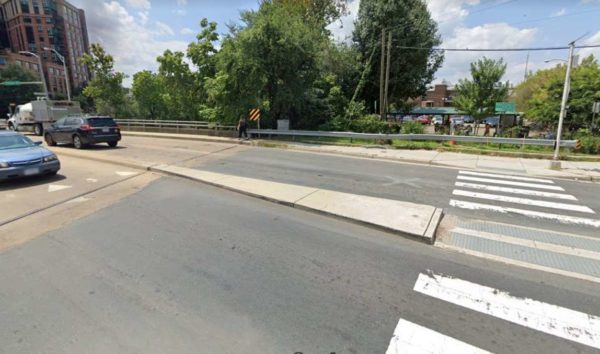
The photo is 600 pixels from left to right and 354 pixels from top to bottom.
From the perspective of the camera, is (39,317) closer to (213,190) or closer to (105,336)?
(105,336)

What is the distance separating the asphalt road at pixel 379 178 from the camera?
6219mm

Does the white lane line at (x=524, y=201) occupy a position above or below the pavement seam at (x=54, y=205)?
below

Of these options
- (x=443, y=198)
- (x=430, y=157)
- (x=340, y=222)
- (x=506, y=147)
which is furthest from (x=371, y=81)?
(x=340, y=222)

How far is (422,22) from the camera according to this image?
25891 mm

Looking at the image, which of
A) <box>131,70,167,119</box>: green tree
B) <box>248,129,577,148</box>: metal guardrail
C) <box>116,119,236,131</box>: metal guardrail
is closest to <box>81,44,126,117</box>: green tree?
<box>131,70,167,119</box>: green tree

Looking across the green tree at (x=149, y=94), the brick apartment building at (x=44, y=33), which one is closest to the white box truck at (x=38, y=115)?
the green tree at (x=149, y=94)

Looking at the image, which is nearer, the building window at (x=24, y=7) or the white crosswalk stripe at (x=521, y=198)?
the white crosswalk stripe at (x=521, y=198)

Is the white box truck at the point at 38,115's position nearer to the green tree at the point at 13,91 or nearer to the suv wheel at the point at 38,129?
the suv wheel at the point at 38,129

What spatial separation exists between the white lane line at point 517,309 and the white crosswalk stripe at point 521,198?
11.5ft

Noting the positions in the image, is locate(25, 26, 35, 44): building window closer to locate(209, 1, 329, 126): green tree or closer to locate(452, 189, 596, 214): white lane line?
locate(209, 1, 329, 126): green tree

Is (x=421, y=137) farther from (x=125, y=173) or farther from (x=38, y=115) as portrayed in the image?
(x=38, y=115)

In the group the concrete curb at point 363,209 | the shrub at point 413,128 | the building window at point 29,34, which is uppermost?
the building window at point 29,34

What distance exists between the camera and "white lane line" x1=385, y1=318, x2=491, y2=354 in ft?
8.38

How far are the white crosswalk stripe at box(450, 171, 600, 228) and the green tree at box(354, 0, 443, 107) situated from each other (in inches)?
724
